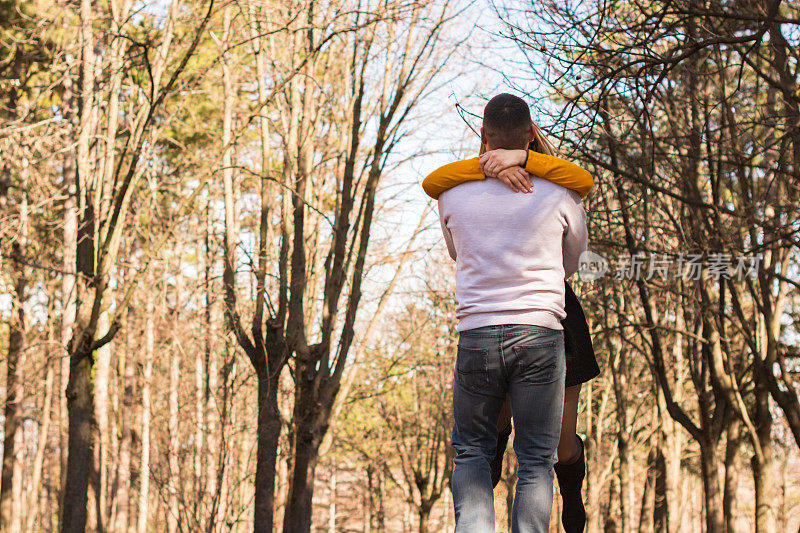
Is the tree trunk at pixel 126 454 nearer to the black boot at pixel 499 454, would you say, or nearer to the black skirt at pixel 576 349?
the black boot at pixel 499 454

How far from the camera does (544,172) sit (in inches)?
110

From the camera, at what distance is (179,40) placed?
7.43 meters

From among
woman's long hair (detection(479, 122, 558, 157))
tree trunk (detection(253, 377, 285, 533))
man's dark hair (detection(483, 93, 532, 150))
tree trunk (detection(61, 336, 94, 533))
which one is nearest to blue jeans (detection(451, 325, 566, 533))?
man's dark hair (detection(483, 93, 532, 150))

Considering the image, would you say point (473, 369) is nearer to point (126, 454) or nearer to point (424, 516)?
point (126, 454)

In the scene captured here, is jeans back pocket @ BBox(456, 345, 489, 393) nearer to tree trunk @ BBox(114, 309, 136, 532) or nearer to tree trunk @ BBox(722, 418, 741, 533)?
tree trunk @ BBox(722, 418, 741, 533)

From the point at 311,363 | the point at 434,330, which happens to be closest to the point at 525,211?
the point at 311,363

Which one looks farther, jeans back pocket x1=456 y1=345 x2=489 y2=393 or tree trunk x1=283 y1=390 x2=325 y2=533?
tree trunk x1=283 y1=390 x2=325 y2=533

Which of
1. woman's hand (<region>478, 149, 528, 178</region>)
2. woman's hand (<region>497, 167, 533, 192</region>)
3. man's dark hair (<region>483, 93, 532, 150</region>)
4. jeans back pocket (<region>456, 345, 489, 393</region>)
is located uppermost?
man's dark hair (<region>483, 93, 532, 150</region>)

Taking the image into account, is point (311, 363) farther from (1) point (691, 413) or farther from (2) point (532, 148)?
(1) point (691, 413)

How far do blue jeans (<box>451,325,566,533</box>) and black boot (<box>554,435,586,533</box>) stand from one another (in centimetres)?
57

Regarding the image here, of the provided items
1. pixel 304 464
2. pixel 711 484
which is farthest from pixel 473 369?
pixel 711 484

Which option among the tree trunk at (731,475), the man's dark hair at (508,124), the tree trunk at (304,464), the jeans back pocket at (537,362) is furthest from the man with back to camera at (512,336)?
the tree trunk at (731,475)

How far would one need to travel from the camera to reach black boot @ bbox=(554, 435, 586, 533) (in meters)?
3.31

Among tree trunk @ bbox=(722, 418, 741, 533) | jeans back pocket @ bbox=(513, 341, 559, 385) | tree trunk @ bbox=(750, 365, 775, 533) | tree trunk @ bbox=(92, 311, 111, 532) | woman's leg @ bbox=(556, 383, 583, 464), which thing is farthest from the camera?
tree trunk @ bbox=(92, 311, 111, 532)
